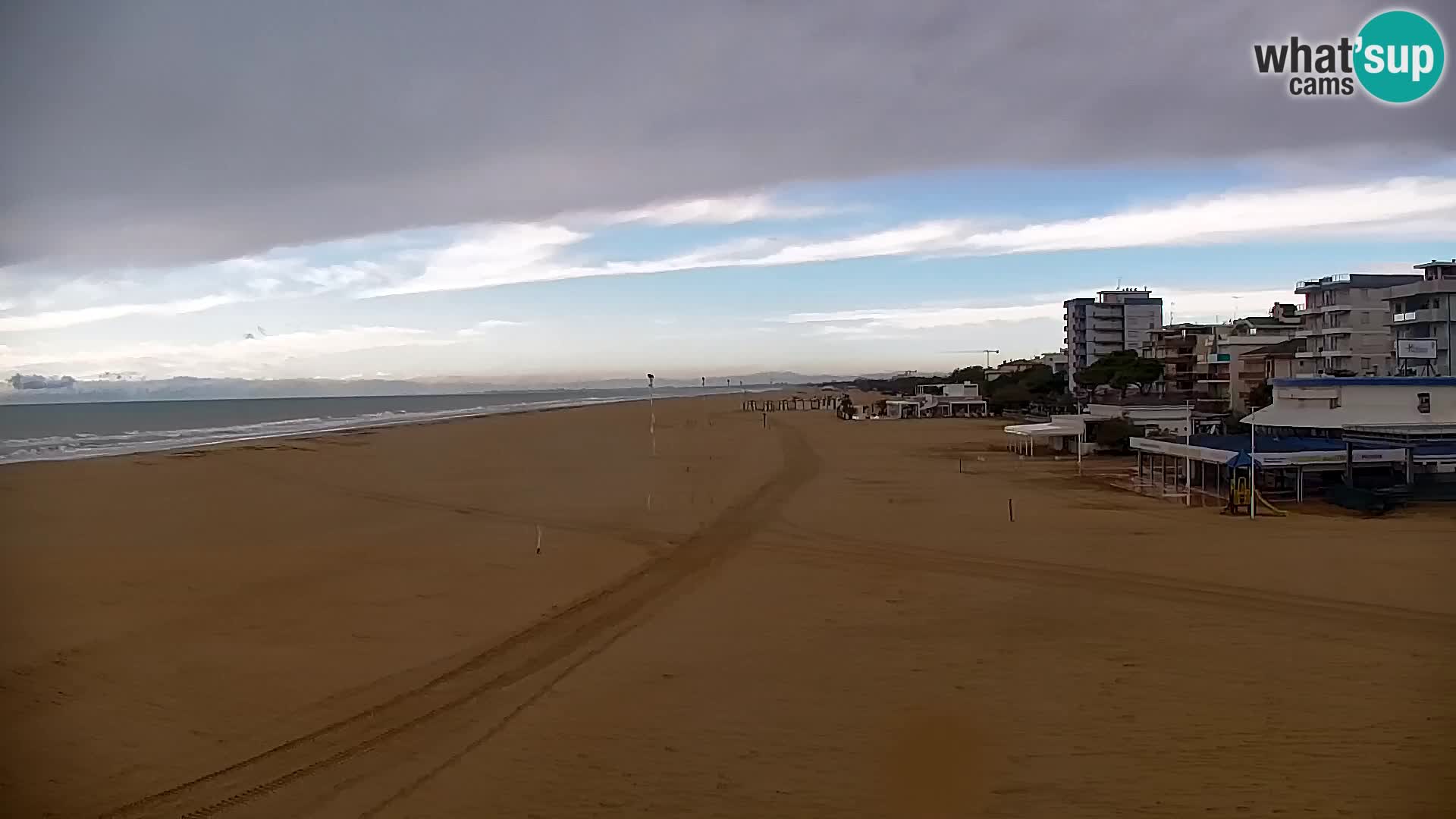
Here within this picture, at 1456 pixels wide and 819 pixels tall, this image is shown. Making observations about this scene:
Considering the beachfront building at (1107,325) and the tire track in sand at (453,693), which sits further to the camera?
the beachfront building at (1107,325)

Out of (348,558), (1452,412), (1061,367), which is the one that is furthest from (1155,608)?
(1061,367)

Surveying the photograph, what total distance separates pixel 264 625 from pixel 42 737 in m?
3.64

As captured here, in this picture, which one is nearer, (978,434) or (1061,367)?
(978,434)

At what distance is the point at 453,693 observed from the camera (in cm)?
871

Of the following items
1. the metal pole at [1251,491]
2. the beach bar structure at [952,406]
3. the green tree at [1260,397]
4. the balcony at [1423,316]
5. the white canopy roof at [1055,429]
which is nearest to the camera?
the metal pole at [1251,491]

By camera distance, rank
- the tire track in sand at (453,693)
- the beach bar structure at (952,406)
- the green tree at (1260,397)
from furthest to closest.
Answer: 1. the beach bar structure at (952,406)
2. the green tree at (1260,397)
3. the tire track in sand at (453,693)

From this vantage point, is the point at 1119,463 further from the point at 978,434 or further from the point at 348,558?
the point at 348,558

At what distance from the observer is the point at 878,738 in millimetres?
7461

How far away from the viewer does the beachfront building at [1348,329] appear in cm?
4366

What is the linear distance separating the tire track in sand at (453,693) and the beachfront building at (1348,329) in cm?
4098

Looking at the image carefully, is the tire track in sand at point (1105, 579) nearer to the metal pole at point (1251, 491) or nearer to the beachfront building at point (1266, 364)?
the metal pole at point (1251, 491)

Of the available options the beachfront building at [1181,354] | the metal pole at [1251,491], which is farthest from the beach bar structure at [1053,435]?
the beachfront building at [1181,354]

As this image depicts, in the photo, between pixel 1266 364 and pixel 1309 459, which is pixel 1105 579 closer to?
pixel 1309 459

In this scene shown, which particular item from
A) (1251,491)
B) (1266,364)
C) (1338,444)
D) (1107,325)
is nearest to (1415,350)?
(1338,444)
